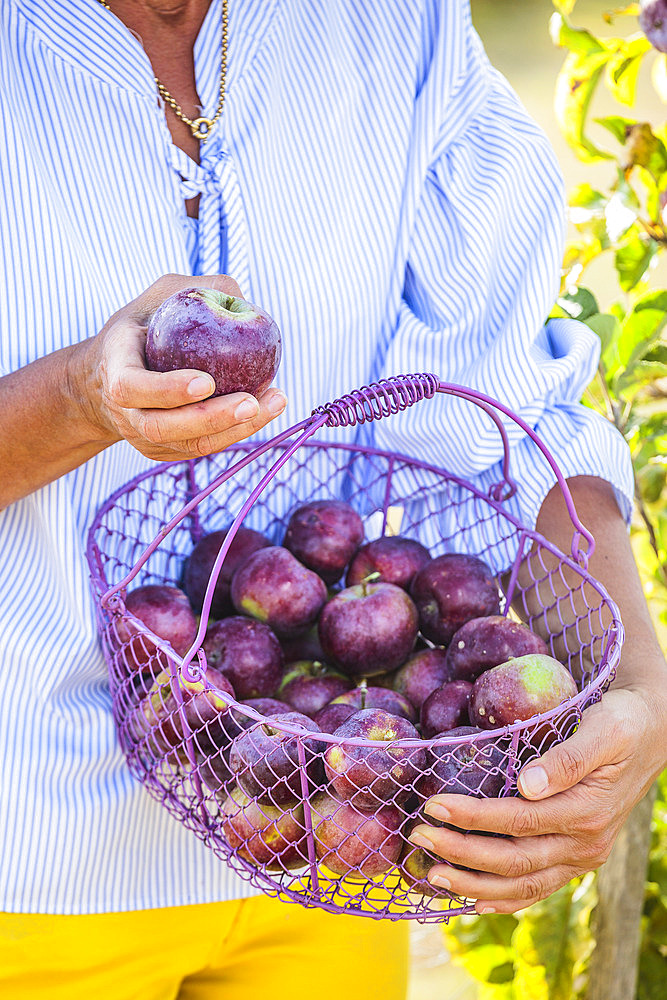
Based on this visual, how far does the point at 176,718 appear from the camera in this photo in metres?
0.94

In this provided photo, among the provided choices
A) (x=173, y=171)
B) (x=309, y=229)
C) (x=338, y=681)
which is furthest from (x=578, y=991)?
(x=173, y=171)

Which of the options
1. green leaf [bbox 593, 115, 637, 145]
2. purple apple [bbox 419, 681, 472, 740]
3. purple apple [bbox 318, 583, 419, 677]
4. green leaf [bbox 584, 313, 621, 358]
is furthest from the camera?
green leaf [bbox 593, 115, 637, 145]

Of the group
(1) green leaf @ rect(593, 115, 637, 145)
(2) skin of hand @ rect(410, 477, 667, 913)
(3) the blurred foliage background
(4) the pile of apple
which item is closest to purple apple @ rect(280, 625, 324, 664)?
(4) the pile of apple

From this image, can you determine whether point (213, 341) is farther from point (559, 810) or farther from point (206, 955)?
point (206, 955)

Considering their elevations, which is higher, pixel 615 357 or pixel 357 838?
pixel 615 357

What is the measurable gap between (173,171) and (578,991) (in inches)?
63.5

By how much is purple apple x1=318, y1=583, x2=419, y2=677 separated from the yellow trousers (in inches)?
13.9

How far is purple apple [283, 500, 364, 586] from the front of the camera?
1157 millimetres

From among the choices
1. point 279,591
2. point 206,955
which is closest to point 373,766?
point 279,591

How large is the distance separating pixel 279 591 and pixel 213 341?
0.38 meters

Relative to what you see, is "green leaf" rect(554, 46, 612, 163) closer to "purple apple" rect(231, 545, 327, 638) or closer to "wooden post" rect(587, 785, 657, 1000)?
"purple apple" rect(231, 545, 327, 638)

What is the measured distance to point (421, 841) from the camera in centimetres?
82

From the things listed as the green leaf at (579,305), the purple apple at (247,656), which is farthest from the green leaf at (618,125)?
the purple apple at (247,656)

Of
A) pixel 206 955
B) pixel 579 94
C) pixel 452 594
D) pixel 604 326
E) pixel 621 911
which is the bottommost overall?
pixel 621 911
